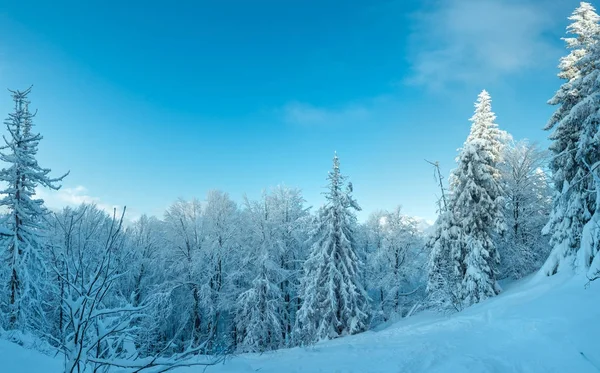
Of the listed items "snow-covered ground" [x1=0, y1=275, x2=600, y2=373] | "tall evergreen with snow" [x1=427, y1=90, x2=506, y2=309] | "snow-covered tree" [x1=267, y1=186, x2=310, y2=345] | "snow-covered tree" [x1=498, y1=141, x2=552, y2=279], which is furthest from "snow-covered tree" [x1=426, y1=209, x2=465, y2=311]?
"snow-covered tree" [x1=267, y1=186, x2=310, y2=345]

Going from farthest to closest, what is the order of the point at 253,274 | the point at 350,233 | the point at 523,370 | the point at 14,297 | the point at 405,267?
the point at 405,267, the point at 253,274, the point at 350,233, the point at 14,297, the point at 523,370

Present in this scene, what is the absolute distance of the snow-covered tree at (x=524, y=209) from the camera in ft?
67.2

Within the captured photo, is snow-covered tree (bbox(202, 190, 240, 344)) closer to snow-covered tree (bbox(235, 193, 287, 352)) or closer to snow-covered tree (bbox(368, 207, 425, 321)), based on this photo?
snow-covered tree (bbox(235, 193, 287, 352))

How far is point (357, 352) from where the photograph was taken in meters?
8.83

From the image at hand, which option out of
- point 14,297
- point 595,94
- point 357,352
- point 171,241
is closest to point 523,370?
point 357,352

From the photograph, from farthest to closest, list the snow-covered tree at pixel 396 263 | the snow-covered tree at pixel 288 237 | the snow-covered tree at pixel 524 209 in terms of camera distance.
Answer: the snow-covered tree at pixel 396 263, the snow-covered tree at pixel 288 237, the snow-covered tree at pixel 524 209

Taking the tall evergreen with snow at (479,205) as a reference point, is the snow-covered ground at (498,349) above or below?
below

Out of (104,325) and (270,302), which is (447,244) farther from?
(104,325)

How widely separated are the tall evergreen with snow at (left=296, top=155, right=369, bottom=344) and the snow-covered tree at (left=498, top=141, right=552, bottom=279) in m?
10.1

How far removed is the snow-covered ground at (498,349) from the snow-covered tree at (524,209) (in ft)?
37.6

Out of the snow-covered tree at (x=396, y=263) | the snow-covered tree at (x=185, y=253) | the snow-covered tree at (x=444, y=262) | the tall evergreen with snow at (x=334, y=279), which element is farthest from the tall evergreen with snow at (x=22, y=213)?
the snow-covered tree at (x=396, y=263)

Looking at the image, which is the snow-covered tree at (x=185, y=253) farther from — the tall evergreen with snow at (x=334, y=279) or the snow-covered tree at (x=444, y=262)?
the snow-covered tree at (x=444, y=262)

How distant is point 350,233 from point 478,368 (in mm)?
14148

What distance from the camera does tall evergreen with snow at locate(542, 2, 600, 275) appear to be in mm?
11875
